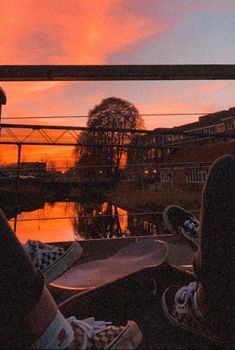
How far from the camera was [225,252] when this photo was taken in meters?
0.75

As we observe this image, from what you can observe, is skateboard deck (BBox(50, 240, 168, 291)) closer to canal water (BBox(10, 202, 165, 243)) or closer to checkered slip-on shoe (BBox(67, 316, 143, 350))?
canal water (BBox(10, 202, 165, 243))

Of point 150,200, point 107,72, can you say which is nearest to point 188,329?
point 107,72

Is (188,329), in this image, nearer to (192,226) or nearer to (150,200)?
(192,226)

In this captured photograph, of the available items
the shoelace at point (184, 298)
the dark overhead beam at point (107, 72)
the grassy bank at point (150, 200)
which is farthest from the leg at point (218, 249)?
the grassy bank at point (150, 200)

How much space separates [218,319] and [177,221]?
501 millimetres

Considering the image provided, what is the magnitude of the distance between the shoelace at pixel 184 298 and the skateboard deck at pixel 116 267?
238 millimetres

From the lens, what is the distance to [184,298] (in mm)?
1004

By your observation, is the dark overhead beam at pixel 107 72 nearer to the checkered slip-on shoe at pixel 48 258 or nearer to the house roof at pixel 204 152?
the checkered slip-on shoe at pixel 48 258

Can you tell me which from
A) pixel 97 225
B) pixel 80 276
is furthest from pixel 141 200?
pixel 80 276

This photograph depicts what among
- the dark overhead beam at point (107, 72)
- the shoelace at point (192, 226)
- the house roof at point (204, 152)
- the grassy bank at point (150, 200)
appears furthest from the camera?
the house roof at point (204, 152)

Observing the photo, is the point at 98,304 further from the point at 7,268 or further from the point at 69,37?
the point at 69,37

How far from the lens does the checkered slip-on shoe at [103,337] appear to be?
724mm

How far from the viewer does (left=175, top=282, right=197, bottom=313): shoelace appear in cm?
98

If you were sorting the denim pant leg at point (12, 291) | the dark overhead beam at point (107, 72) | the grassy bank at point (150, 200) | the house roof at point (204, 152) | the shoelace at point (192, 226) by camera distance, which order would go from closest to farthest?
the denim pant leg at point (12, 291), the shoelace at point (192, 226), the dark overhead beam at point (107, 72), the grassy bank at point (150, 200), the house roof at point (204, 152)
